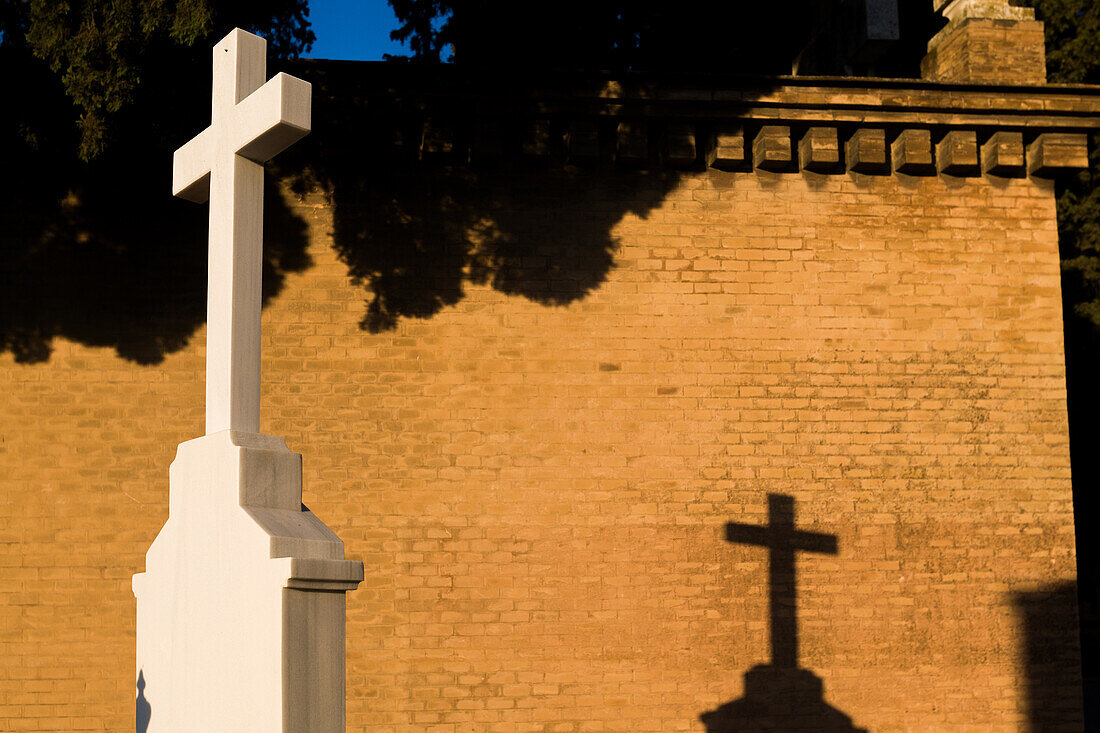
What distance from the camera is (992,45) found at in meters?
10.5

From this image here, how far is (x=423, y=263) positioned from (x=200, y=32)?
2596 mm

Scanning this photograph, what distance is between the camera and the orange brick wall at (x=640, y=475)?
9.27m

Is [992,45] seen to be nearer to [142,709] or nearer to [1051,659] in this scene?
[1051,659]

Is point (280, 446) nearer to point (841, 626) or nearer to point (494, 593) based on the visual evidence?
point (494, 593)

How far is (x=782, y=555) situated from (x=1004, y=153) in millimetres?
3971

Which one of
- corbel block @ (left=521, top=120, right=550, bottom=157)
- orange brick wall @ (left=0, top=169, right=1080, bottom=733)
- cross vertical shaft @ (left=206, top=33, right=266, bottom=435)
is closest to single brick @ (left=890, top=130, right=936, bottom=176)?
orange brick wall @ (left=0, top=169, right=1080, bottom=733)

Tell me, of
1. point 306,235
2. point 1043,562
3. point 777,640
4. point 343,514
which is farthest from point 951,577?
point 306,235

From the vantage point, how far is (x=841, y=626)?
9570 mm

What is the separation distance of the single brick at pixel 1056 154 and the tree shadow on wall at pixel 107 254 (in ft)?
20.7

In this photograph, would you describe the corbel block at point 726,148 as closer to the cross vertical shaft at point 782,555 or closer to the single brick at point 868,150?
the single brick at point 868,150

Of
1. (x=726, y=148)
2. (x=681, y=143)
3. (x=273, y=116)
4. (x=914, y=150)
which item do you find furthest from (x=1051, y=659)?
(x=273, y=116)

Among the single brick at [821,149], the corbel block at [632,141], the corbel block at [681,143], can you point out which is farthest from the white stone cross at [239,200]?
the single brick at [821,149]

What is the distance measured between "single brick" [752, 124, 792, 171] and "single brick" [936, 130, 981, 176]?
137 cm

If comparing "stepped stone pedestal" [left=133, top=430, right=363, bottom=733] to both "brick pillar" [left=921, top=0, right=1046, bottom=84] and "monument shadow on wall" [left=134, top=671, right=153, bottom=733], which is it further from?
"brick pillar" [left=921, top=0, right=1046, bottom=84]
